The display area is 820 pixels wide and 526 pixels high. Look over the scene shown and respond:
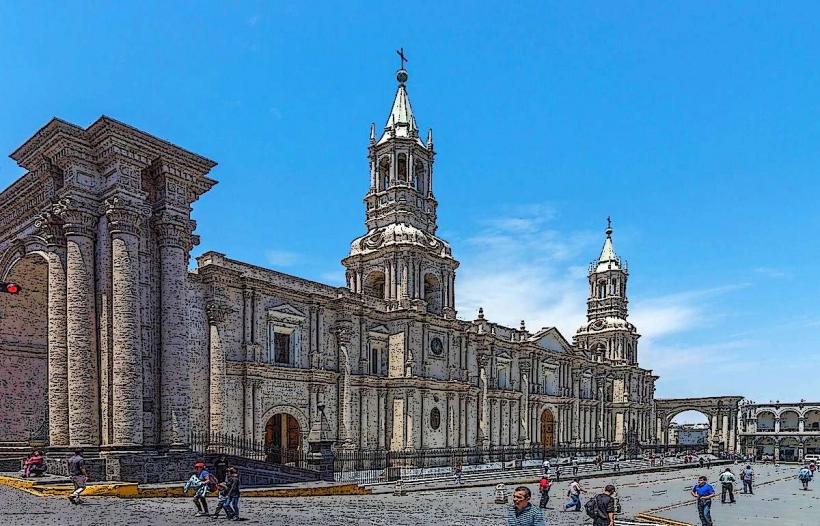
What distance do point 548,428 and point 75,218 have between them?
3894 centimetres

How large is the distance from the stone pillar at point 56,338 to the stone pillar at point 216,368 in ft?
23.3

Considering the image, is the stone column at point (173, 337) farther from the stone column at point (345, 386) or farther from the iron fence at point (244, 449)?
the stone column at point (345, 386)

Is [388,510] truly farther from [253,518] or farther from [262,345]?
[262,345]

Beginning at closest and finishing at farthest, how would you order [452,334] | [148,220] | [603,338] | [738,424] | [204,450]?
[148,220] → [204,450] → [452,334] → [603,338] → [738,424]

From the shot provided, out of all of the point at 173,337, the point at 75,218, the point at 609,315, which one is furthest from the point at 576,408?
the point at 75,218

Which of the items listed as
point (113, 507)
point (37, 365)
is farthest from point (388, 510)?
point (37, 365)

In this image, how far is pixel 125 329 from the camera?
18281mm

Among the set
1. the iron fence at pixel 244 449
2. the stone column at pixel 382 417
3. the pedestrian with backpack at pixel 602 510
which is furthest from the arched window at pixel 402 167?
the pedestrian with backpack at pixel 602 510

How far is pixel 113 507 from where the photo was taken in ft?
45.6

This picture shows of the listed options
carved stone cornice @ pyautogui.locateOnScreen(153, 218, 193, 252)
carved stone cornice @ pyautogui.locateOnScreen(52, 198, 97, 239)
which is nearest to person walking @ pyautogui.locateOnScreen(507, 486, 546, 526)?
carved stone cornice @ pyautogui.locateOnScreen(153, 218, 193, 252)

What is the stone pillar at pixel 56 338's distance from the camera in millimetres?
18250

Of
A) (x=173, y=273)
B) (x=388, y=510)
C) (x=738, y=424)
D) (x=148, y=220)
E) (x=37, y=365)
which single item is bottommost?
(x=738, y=424)

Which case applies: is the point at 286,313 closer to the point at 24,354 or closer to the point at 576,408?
the point at 24,354

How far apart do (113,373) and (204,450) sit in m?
6.42
